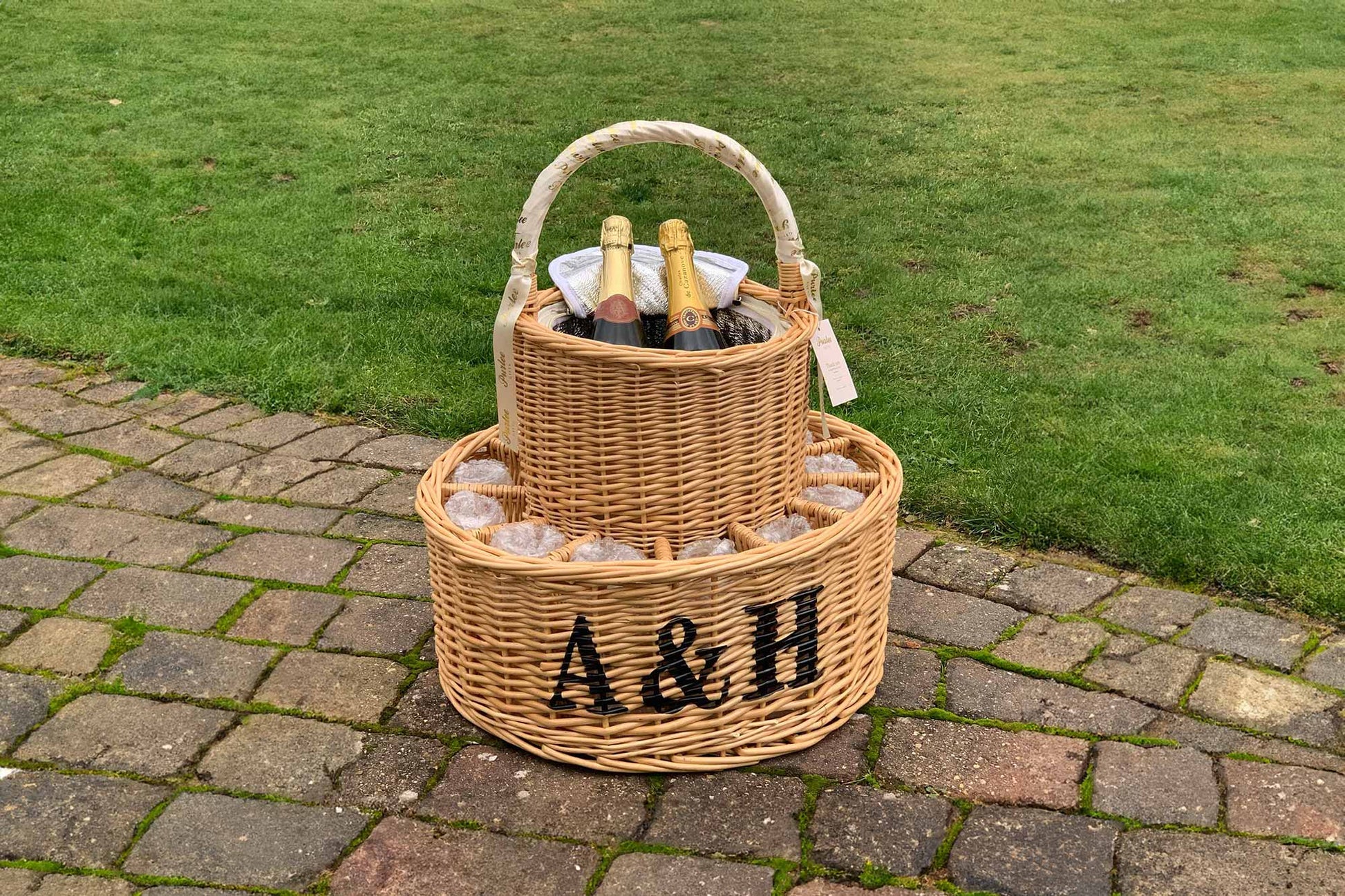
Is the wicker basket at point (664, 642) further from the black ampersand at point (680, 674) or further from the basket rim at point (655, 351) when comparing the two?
the basket rim at point (655, 351)

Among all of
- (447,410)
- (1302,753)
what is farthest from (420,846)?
(447,410)

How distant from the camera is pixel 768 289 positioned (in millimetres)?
3070

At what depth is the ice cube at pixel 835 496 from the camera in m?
2.96

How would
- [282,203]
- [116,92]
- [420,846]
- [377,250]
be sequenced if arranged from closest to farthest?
1. [420,846]
2. [377,250]
3. [282,203]
4. [116,92]

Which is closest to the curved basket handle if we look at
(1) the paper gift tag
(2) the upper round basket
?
(2) the upper round basket

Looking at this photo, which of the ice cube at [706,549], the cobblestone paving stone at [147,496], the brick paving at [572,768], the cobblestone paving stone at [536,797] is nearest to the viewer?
the brick paving at [572,768]

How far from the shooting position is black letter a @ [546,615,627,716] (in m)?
2.57

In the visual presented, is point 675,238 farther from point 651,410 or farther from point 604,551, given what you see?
point 604,551

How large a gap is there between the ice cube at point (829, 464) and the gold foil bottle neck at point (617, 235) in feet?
2.26

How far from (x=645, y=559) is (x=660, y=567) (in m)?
0.26

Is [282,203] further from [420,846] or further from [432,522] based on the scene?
[420,846]

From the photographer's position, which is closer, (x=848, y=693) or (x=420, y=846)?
(x=420, y=846)

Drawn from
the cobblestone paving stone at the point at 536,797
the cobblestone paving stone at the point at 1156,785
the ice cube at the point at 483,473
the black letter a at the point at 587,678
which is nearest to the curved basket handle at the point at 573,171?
the ice cube at the point at 483,473

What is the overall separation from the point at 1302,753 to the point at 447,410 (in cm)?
281
